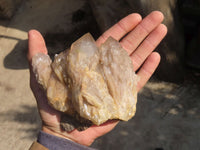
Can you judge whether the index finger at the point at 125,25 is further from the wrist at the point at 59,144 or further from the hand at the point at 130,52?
the wrist at the point at 59,144

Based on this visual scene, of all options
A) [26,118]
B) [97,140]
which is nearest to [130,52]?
[97,140]

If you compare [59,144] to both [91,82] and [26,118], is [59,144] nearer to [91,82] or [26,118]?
[91,82]

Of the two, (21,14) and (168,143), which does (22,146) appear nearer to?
(168,143)

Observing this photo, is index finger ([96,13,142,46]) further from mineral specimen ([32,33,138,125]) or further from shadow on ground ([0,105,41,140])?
shadow on ground ([0,105,41,140])

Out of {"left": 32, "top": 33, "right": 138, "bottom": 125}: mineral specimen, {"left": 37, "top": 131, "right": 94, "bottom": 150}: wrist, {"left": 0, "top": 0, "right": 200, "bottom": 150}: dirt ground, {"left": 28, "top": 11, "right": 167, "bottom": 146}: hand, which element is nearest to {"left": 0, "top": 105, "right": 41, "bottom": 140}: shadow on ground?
{"left": 0, "top": 0, "right": 200, "bottom": 150}: dirt ground

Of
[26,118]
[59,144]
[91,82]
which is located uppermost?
[91,82]

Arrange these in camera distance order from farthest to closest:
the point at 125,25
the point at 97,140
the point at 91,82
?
the point at 97,140 → the point at 125,25 → the point at 91,82

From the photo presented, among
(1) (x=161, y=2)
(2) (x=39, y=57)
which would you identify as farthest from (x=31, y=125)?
(1) (x=161, y=2)
